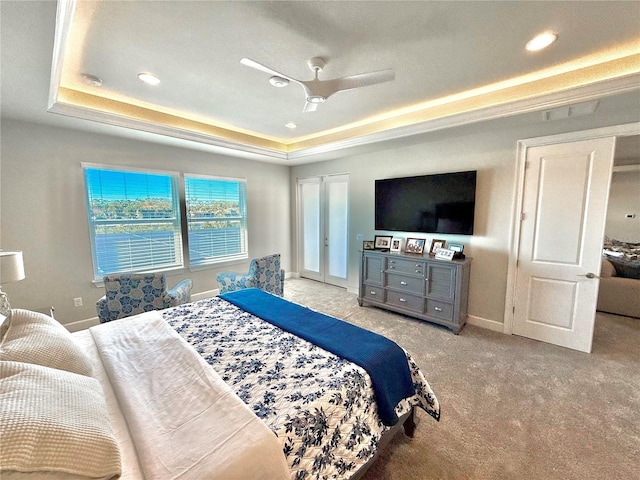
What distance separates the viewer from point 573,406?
79.5 inches

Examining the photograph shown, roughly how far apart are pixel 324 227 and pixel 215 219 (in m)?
2.03

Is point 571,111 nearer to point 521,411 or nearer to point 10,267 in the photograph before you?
point 521,411

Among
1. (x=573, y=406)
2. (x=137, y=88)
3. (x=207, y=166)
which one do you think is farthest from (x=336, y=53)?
(x=573, y=406)

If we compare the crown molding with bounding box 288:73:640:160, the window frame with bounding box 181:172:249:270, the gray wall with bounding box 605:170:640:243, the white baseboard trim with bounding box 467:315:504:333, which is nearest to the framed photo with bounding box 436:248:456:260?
the white baseboard trim with bounding box 467:315:504:333

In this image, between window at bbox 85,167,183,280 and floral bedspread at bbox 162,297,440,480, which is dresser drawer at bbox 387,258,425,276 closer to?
floral bedspread at bbox 162,297,440,480

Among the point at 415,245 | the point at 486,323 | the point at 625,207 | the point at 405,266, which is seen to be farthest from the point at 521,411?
the point at 625,207

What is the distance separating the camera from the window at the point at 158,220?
11.2ft

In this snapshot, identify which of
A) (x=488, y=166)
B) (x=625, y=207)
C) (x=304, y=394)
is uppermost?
(x=488, y=166)

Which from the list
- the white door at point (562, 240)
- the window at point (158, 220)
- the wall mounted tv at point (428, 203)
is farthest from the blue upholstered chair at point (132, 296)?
the white door at point (562, 240)

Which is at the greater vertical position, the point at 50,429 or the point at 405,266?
the point at 50,429

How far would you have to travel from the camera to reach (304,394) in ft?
4.14

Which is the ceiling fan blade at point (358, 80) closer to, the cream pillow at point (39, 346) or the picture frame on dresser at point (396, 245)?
the cream pillow at point (39, 346)

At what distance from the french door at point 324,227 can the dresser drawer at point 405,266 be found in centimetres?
135

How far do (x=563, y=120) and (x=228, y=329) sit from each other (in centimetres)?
377
